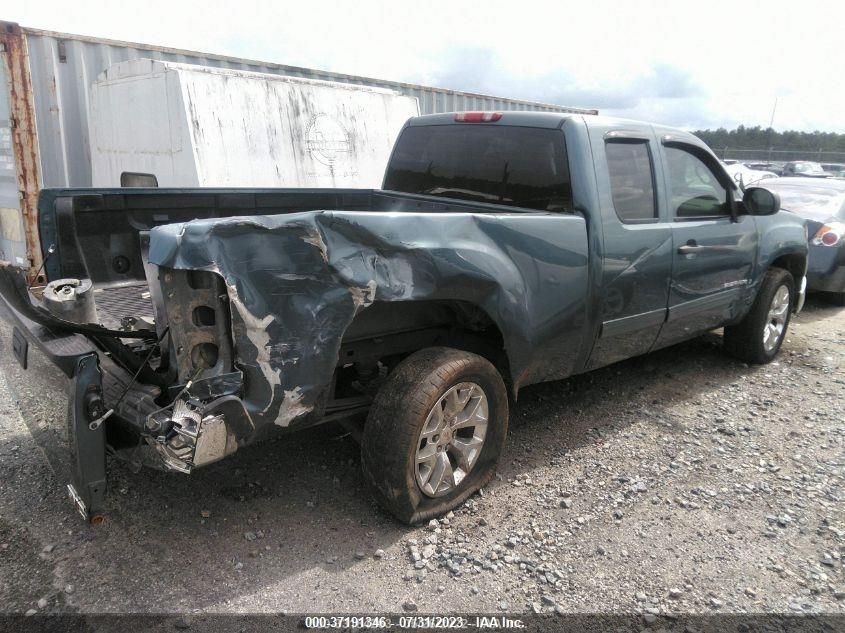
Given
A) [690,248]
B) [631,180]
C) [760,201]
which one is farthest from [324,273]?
[760,201]

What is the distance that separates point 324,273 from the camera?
2.59 metres

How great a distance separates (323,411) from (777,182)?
353 inches

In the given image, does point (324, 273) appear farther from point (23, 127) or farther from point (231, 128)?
point (23, 127)

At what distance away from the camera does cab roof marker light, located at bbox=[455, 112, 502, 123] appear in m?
4.06

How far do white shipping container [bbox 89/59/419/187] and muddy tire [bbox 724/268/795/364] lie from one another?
3.98 meters

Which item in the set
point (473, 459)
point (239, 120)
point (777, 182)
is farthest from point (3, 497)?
point (777, 182)

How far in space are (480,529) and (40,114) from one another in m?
6.22

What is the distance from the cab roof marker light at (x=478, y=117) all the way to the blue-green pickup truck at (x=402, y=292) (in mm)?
18

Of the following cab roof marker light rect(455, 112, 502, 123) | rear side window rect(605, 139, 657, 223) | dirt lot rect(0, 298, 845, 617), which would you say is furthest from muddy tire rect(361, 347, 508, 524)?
cab roof marker light rect(455, 112, 502, 123)

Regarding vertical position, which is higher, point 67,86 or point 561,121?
point 67,86

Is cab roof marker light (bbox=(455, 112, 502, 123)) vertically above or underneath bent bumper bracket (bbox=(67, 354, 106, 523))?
above

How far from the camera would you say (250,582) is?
2701 millimetres

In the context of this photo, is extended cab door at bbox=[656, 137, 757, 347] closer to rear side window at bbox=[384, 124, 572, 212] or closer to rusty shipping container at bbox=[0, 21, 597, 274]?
rear side window at bbox=[384, 124, 572, 212]

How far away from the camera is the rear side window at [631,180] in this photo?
3797 mm
